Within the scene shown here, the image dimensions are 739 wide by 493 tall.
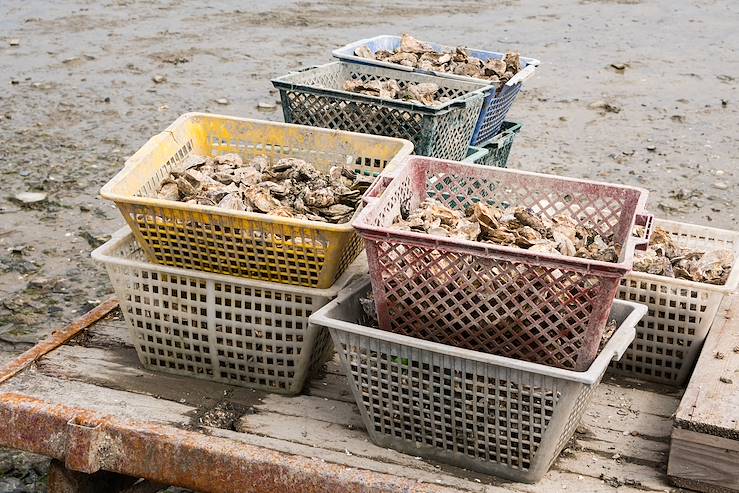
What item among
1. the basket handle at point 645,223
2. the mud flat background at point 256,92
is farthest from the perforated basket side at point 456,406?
the mud flat background at point 256,92

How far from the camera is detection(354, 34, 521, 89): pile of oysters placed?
4215mm

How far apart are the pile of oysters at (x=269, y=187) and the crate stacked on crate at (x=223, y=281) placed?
10 cm

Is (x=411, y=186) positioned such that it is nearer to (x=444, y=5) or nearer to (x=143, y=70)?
(x=143, y=70)

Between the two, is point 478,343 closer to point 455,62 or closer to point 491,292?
point 491,292

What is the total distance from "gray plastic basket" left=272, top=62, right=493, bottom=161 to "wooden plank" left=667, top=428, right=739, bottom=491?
62.2 inches

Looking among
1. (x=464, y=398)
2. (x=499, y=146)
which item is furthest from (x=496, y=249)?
(x=499, y=146)

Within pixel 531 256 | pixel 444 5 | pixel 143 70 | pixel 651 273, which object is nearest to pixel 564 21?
pixel 444 5

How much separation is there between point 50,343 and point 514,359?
56.3 inches

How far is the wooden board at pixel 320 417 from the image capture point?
238cm

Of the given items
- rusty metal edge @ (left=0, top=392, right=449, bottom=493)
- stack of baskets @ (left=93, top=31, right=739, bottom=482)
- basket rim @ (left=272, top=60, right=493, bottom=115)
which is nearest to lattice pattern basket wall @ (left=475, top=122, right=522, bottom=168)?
basket rim @ (left=272, top=60, right=493, bottom=115)

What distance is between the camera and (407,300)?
243 cm

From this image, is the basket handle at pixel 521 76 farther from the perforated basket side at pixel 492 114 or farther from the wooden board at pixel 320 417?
the wooden board at pixel 320 417

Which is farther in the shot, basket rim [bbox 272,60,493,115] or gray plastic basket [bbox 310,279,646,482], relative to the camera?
basket rim [bbox 272,60,493,115]

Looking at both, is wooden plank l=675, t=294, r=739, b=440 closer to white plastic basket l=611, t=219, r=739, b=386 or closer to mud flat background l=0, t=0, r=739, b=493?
white plastic basket l=611, t=219, r=739, b=386
